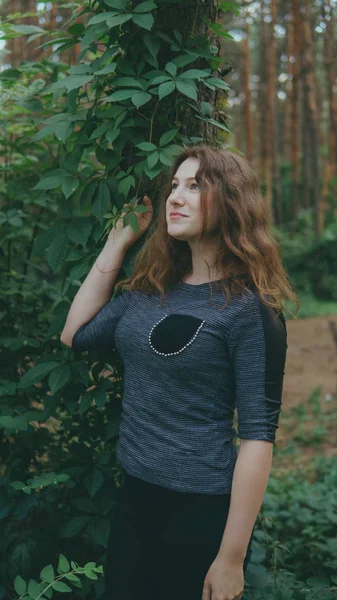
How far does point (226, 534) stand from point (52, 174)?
1.40 m

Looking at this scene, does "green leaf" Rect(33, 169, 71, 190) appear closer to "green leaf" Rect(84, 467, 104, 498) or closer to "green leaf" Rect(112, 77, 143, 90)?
"green leaf" Rect(112, 77, 143, 90)

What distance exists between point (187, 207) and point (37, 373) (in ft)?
3.02

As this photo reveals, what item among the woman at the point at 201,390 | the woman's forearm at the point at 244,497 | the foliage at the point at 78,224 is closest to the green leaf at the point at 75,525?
the foliage at the point at 78,224

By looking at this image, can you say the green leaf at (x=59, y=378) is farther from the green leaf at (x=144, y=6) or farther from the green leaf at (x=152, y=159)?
the green leaf at (x=144, y=6)

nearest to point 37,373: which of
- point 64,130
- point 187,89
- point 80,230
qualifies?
point 80,230

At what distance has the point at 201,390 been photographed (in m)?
1.79

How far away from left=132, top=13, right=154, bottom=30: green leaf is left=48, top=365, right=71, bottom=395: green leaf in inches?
47.8

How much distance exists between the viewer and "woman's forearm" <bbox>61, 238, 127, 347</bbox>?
85.0 inches

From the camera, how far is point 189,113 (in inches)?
90.2

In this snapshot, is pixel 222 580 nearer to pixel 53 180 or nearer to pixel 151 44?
pixel 53 180

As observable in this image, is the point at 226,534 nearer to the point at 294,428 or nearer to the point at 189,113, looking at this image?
the point at 189,113

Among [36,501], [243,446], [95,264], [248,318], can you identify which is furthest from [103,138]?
[36,501]

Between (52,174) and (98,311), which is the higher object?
(52,174)

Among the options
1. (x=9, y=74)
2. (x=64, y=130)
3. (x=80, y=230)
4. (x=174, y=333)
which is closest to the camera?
(x=174, y=333)
